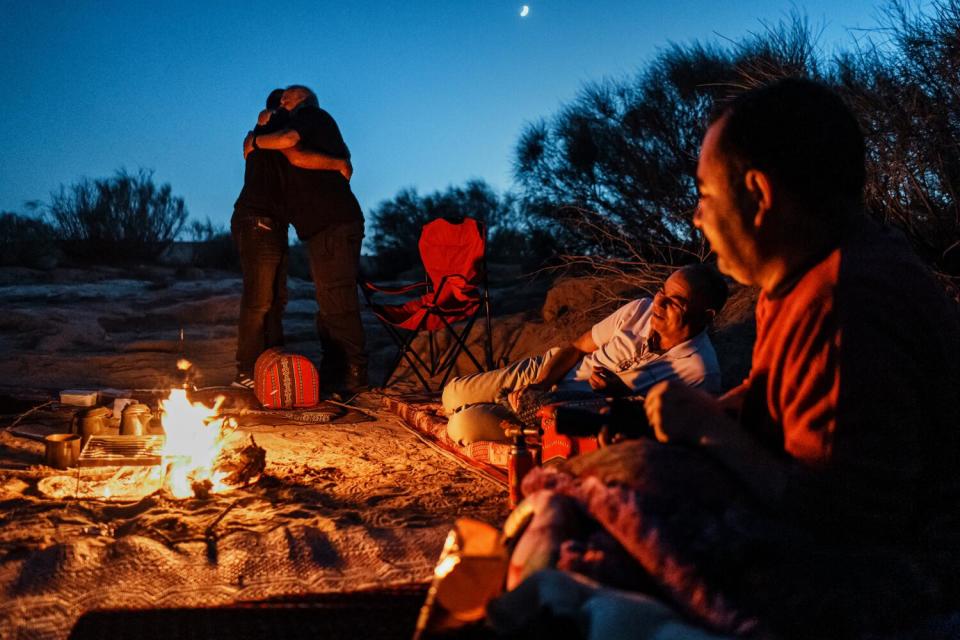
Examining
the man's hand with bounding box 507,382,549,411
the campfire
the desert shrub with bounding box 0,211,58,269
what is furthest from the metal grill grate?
the desert shrub with bounding box 0,211,58,269

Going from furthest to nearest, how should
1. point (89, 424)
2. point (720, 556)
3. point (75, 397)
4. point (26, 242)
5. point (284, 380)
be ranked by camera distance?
point (26, 242) < point (284, 380) < point (75, 397) < point (89, 424) < point (720, 556)

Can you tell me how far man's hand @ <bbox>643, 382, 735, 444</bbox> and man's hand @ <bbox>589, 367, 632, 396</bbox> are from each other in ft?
5.66

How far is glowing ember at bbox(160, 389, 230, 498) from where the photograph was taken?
280 cm

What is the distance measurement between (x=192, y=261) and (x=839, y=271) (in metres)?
16.5

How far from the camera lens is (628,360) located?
3451mm

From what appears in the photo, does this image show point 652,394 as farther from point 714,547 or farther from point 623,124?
point 623,124

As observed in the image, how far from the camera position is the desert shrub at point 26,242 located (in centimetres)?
1304

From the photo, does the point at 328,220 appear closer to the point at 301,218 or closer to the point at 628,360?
the point at 301,218

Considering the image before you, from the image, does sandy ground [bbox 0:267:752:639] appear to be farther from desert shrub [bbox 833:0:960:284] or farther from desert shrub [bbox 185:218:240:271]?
desert shrub [bbox 185:218:240:271]

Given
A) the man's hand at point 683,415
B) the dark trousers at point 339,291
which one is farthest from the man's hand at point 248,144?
the man's hand at point 683,415

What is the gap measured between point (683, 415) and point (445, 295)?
4426 millimetres

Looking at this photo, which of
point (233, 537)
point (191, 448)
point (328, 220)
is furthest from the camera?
point (328, 220)

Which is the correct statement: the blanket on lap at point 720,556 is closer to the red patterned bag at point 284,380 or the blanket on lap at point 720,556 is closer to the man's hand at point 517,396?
the man's hand at point 517,396

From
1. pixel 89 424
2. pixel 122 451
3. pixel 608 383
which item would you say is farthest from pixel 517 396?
pixel 89 424
